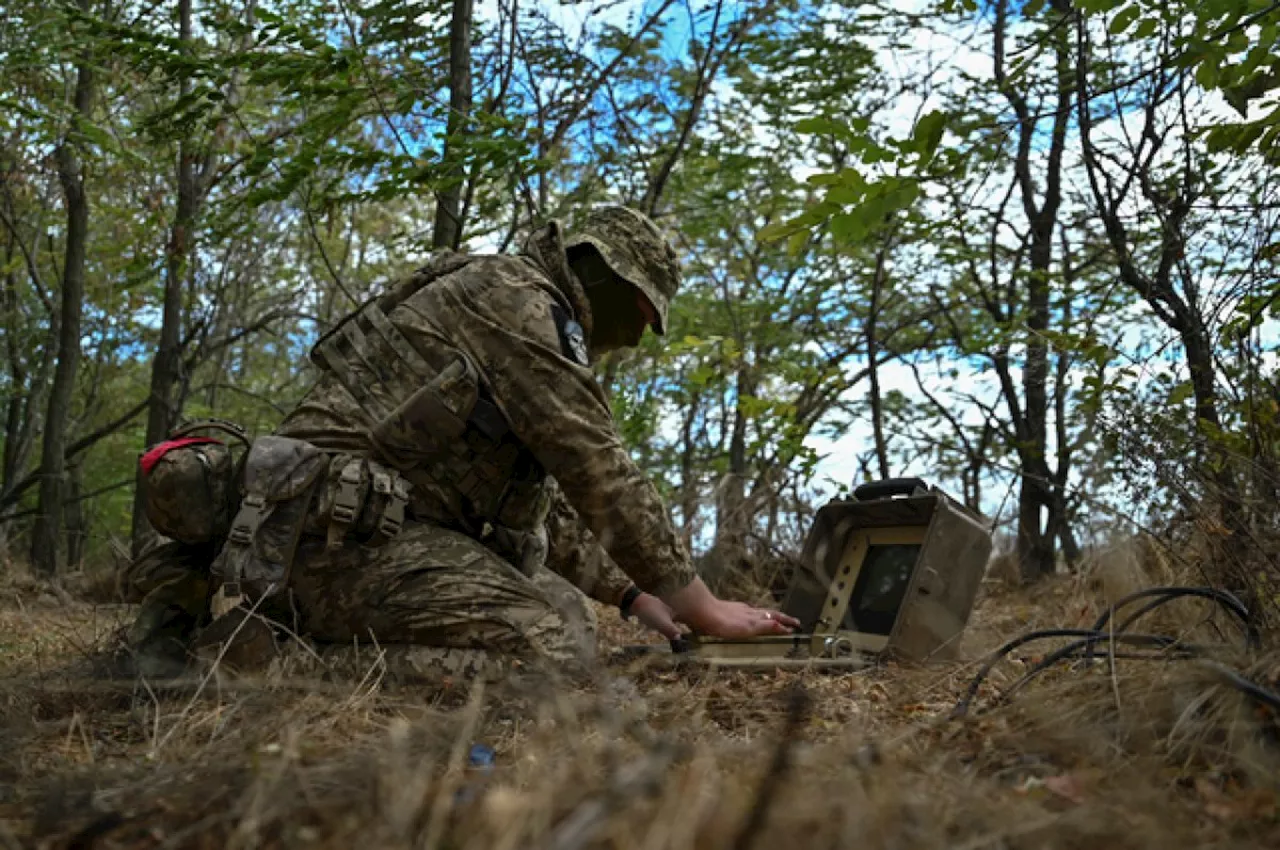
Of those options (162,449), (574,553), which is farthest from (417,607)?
(574,553)

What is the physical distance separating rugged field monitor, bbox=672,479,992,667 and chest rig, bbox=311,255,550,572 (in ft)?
2.17

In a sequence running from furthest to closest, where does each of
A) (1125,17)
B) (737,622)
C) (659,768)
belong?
(737,622)
(1125,17)
(659,768)

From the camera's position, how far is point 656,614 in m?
3.35

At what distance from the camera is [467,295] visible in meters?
2.96

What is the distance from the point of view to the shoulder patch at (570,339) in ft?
9.68

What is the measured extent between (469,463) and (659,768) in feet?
6.44

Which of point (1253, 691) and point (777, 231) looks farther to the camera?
point (777, 231)

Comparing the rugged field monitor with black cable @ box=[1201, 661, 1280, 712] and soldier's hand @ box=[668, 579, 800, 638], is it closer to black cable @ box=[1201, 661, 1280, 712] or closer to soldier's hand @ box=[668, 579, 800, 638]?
soldier's hand @ box=[668, 579, 800, 638]

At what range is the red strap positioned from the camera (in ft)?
8.78

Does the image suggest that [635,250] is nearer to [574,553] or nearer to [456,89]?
[574,553]

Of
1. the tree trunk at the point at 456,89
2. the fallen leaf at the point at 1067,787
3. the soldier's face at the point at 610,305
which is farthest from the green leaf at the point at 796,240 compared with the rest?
the tree trunk at the point at 456,89

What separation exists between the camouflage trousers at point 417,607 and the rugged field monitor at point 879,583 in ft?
1.56

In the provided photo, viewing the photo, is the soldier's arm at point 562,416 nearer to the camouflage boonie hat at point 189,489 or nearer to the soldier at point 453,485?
the soldier at point 453,485

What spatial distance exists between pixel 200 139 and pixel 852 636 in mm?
5704
